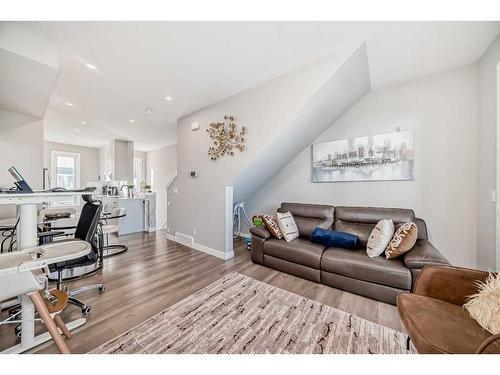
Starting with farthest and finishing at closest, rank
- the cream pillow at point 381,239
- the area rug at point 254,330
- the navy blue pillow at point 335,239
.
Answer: the navy blue pillow at point 335,239 → the cream pillow at point 381,239 → the area rug at point 254,330

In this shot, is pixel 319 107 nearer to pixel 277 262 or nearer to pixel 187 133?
pixel 277 262

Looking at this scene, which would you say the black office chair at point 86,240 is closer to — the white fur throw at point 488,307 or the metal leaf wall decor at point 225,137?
the metal leaf wall decor at point 225,137

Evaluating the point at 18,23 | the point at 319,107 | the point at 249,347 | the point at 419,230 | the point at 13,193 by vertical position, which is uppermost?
the point at 18,23

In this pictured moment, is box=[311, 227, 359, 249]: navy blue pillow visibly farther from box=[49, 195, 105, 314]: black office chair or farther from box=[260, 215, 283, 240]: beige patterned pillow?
box=[49, 195, 105, 314]: black office chair

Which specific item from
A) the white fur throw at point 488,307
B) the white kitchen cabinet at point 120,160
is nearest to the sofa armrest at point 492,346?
the white fur throw at point 488,307

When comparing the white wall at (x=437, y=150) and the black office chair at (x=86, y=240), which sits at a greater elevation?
the white wall at (x=437, y=150)

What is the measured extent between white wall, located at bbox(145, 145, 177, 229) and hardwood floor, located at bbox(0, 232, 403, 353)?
3152mm

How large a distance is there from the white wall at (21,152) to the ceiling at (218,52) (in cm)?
76

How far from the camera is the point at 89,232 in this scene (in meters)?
1.83

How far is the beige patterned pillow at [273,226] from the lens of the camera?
9.32 feet

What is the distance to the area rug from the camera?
54.9 inches
